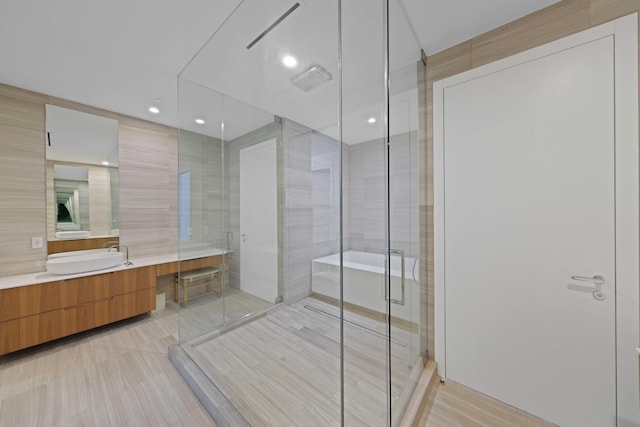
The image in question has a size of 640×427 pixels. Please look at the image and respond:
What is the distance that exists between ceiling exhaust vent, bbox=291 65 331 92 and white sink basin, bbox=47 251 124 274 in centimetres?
285

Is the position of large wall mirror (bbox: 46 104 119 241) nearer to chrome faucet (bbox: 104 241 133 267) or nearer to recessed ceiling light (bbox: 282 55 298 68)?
chrome faucet (bbox: 104 241 133 267)

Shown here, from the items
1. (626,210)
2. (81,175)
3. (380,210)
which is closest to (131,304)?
(81,175)

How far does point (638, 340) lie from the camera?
1.15 m

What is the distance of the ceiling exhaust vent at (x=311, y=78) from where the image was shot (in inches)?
64.2

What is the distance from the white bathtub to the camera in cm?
153

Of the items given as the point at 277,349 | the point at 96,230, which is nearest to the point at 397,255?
the point at 277,349

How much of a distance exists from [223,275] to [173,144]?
2204 millimetres

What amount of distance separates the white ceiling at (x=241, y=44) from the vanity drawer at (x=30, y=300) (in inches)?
78.0

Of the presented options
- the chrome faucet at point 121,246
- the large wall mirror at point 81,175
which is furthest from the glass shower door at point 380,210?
the large wall mirror at point 81,175

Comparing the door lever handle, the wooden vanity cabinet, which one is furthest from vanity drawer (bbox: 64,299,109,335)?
the door lever handle

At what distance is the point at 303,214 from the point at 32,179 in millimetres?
2889

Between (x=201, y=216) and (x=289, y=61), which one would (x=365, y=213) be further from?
(x=201, y=216)

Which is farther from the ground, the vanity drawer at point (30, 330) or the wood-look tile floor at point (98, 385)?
the vanity drawer at point (30, 330)

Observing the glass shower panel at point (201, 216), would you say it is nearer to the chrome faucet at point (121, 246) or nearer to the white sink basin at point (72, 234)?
the chrome faucet at point (121, 246)
